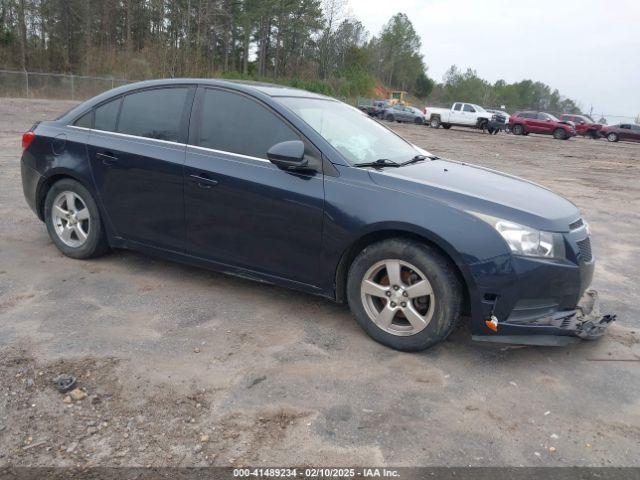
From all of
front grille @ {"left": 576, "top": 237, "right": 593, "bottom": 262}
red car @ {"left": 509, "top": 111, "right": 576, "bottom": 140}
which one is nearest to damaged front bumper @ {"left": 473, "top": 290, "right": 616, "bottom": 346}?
front grille @ {"left": 576, "top": 237, "right": 593, "bottom": 262}

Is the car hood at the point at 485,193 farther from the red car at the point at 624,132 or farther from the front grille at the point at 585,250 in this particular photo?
the red car at the point at 624,132

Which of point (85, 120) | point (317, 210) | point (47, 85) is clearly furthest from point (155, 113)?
point (47, 85)

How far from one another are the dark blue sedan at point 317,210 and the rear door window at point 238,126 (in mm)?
11

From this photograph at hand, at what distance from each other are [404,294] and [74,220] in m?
3.13

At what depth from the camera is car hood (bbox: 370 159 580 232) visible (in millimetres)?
3475

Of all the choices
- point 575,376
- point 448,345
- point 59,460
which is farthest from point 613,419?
point 59,460

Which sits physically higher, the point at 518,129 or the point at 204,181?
the point at 204,181

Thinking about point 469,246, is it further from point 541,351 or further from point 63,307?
point 63,307

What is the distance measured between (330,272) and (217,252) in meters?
0.96

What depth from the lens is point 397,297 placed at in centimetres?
362

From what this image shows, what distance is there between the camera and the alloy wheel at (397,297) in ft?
11.6

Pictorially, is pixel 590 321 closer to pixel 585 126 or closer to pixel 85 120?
pixel 85 120

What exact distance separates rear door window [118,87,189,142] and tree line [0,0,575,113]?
3948 centimetres

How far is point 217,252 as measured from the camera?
425 centimetres
